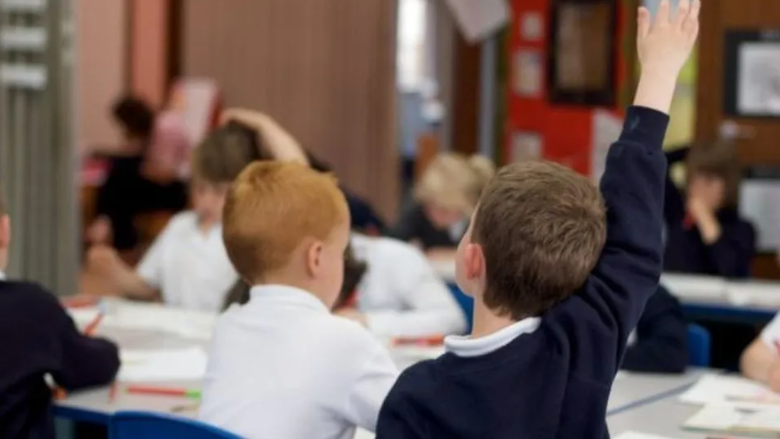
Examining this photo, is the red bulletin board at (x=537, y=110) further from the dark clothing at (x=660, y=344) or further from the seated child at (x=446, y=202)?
the dark clothing at (x=660, y=344)

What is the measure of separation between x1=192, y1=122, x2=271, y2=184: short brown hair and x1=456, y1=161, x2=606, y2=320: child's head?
76.0 inches

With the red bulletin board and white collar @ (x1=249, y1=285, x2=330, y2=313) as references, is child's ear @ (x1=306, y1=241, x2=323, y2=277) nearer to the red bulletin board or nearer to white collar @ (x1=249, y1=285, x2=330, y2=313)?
white collar @ (x1=249, y1=285, x2=330, y2=313)

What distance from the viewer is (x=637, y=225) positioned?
2016mm

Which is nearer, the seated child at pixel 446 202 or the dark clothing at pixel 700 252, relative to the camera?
the dark clothing at pixel 700 252

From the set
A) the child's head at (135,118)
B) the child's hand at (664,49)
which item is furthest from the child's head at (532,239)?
the child's head at (135,118)

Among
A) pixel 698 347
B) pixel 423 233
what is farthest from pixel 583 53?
pixel 698 347

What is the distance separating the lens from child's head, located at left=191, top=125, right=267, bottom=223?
151 inches

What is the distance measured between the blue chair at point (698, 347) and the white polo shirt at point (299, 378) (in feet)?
4.70

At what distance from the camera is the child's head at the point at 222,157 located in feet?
12.6

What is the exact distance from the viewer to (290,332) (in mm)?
2389

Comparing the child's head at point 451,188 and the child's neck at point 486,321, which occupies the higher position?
the child's neck at point 486,321

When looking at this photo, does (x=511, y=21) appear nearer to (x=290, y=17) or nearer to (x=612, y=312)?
(x=290, y=17)

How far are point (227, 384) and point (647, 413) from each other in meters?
0.93

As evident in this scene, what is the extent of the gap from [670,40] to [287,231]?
78 centimetres
